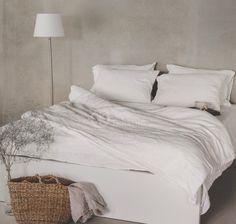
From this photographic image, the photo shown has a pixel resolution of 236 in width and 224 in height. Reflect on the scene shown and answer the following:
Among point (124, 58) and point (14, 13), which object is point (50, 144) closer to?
point (124, 58)

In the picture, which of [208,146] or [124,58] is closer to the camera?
[208,146]

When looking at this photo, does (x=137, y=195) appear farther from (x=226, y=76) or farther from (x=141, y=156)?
(x=226, y=76)

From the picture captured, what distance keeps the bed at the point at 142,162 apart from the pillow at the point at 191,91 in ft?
2.05

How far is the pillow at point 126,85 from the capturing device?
4355mm

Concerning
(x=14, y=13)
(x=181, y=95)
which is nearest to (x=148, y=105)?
(x=181, y=95)

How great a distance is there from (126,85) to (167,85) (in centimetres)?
41

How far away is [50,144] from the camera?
10.4 ft

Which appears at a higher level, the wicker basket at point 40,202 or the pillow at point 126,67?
the pillow at point 126,67

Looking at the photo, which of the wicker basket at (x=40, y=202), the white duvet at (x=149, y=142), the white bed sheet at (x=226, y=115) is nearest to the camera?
the white duvet at (x=149, y=142)

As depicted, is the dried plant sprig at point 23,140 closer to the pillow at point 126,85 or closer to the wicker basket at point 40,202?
the wicker basket at point 40,202

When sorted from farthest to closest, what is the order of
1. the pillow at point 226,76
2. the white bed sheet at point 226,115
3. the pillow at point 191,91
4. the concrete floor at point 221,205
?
the pillow at point 226,76, the pillow at point 191,91, the white bed sheet at point 226,115, the concrete floor at point 221,205

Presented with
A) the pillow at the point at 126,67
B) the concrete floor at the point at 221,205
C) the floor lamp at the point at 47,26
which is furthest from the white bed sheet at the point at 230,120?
the floor lamp at the point at 47,26

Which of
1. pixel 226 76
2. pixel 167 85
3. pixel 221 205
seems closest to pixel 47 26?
pixel 167 85

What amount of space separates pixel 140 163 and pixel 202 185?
1.39 ft
